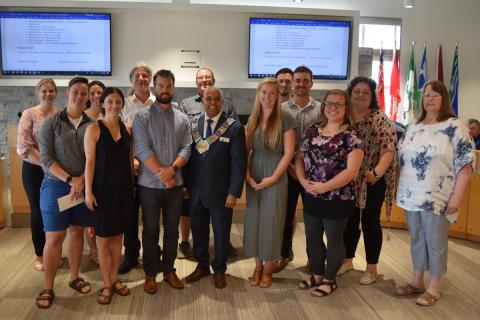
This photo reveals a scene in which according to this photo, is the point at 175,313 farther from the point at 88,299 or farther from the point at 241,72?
the point at 241,72

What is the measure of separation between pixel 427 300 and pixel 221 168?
5.59 ft

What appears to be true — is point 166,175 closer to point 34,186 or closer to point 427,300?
point 34,186

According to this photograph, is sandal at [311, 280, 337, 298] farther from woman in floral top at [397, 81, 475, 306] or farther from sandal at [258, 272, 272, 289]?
woman in floral top at [397, 81, 475, 306]

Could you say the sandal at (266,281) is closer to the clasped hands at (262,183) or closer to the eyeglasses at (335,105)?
the clasped hands at (262,183)

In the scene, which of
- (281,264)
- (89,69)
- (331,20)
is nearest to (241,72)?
(331,20)

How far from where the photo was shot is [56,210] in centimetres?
282

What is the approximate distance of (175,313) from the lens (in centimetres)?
284

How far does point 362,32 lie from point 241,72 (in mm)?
2269

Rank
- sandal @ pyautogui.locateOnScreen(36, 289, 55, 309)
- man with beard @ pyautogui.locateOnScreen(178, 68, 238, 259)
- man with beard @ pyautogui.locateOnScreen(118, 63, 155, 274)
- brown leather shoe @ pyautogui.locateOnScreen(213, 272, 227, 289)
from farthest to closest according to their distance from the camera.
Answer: man with beard @ pyautogui.locateOnScreen(178, 68, 238, 259)
man with beard @ pyautogui.locateOnScreen(118, 63, 155, 274)
brown leather shoe @ pyautogui.locateOnScreen(213, 272, 227, 289)
sandal @ pyautogui.locateOnScreen(36, 289, 55, 309)

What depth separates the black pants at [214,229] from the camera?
319cm

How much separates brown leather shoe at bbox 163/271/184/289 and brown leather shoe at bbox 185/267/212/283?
0.10 meters

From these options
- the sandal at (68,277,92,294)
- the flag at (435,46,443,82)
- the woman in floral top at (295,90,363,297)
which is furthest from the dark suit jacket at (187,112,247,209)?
the flag at (435,46,443,82)

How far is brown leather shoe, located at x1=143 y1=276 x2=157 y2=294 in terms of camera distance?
3117 millimetres

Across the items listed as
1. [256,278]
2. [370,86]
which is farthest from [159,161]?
[370,86]
